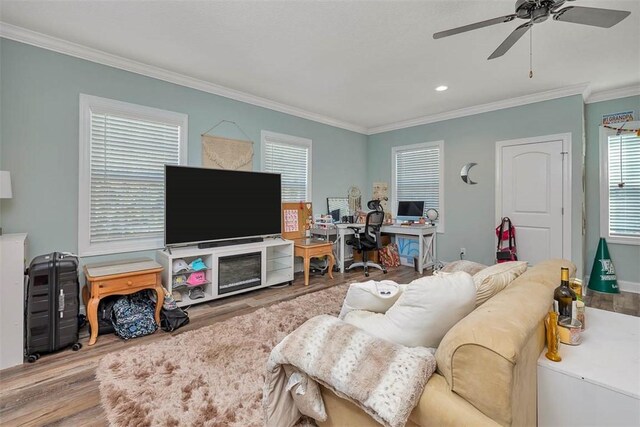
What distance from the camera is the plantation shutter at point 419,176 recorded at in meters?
5.22

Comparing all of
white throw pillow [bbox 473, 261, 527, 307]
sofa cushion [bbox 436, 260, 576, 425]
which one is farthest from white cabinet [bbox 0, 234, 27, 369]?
white throw pillow [bbox 473, 261, 527, 307]

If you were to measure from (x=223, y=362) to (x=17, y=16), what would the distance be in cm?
326

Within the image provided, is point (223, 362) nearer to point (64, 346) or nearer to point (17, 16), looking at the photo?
point (64, 346)

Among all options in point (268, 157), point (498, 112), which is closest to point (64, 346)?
point (268, 157)

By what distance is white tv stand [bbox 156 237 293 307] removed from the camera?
319cm

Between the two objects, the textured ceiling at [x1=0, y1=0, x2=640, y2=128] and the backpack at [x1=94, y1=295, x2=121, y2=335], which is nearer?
the textured ceiling at [x1=0, y1=0, x2=640, y2=128]

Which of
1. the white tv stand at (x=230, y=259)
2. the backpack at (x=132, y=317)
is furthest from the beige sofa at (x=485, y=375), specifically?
the white tv stand at (x=230, y=259)

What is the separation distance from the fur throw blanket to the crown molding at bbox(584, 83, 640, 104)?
195 inches

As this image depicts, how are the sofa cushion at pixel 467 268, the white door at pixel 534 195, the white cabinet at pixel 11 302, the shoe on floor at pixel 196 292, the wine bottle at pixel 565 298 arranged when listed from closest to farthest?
the wine bottle at pixel 565 298, the white cabinet at pixel 11 302, the sofa cushion at pixel 467 268, the shoe on floor at pixel 196 292, the white door at pixel 534 195

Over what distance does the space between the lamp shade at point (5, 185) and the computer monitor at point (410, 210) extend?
16.8 feet

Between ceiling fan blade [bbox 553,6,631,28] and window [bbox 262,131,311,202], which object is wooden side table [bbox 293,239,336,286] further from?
ceiling fan blade [bbox 553,6,631,28]

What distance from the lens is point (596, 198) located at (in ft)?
13.4

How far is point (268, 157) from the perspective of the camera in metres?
4.46

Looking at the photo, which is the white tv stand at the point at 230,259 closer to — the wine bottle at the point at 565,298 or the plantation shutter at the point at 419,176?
the plantation shutter at the point at 419,176
